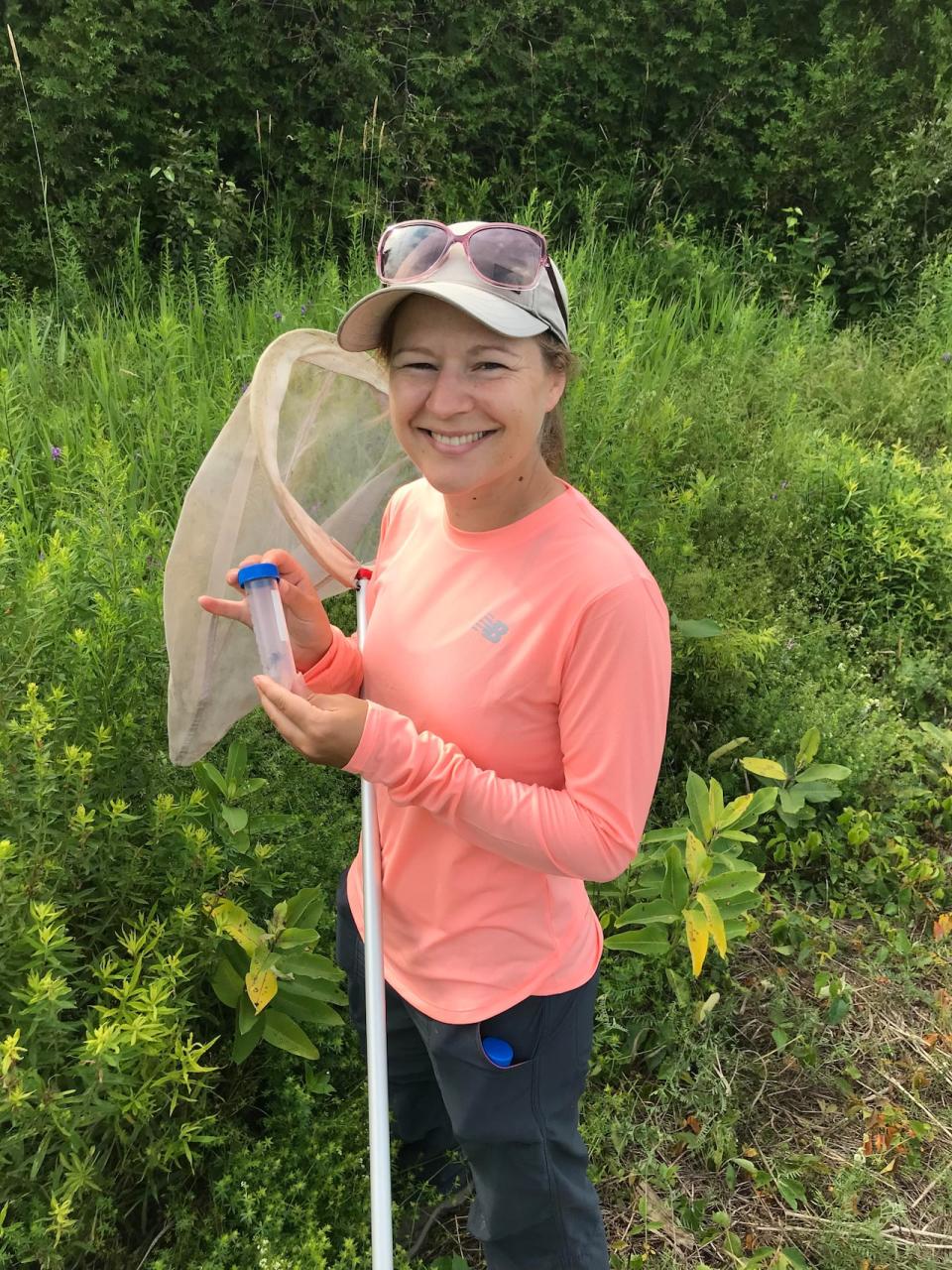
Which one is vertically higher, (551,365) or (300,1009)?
(551,365)

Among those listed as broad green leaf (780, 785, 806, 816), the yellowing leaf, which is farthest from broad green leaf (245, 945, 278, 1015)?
broad green leaf (780, 785, 806, 816)

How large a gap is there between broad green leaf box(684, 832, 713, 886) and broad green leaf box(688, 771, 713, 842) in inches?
3.5

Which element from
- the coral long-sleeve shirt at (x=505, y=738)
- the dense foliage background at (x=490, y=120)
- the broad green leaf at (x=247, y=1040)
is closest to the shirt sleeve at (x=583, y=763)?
the coral long-sleeve shirt at (x=505, y=738)

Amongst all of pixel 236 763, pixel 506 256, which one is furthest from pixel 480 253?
pixel 236 763

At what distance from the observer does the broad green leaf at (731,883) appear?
197 centimetres

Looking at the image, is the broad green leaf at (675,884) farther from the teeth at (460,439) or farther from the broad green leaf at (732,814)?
the teeth at (460,439)

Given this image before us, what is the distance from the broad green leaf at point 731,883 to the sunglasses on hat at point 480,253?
1384 millimetres

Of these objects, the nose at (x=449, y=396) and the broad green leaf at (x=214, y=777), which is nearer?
the nose at (x=449, y=396)

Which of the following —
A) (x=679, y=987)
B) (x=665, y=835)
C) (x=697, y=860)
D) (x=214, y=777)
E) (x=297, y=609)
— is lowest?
(x=679, y=987)

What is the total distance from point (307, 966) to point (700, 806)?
3.39ft

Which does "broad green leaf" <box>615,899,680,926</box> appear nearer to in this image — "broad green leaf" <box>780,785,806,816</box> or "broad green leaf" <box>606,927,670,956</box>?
"broad green leaf" <box>606,927,670,956</box>

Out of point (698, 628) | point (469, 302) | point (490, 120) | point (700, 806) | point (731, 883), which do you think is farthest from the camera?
point (490, 120)

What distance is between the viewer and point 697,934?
1.92 meters

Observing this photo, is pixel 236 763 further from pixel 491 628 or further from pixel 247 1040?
pixel 491 628
